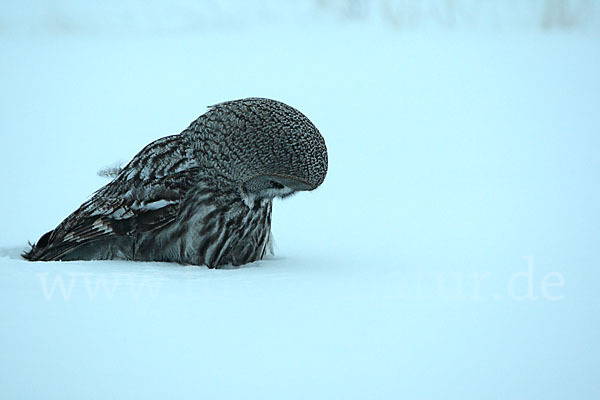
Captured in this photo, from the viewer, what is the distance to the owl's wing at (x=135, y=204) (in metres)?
3.30

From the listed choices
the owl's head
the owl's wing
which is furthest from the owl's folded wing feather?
the owl's head

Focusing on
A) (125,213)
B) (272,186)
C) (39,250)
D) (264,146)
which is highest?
(264,146)

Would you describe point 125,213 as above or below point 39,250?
above

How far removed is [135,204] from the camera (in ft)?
11.0

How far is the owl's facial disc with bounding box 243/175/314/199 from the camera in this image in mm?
3127

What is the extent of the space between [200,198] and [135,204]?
12.6 inches

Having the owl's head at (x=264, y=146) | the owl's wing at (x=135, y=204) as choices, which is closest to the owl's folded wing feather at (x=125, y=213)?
the owl's wing at (x=135, y=204)

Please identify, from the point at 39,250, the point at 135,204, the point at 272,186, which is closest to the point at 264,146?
the point at 272,186

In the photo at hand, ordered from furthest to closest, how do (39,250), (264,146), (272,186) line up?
1. (39,250)
2. (272,186)
3. (264,146)

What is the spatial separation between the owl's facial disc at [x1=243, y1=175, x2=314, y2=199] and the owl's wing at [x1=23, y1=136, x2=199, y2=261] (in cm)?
28

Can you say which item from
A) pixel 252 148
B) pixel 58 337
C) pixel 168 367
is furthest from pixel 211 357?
pixel 252 148

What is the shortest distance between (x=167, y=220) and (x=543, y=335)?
1.81 meters

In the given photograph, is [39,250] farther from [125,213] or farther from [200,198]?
[200,198]

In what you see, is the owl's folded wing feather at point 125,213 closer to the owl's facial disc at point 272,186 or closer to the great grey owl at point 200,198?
the great grey owl at point 200,198
